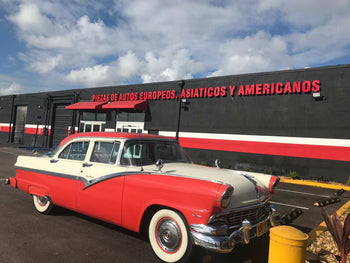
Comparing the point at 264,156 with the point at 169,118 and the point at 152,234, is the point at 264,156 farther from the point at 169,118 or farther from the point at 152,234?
the point at 152,234

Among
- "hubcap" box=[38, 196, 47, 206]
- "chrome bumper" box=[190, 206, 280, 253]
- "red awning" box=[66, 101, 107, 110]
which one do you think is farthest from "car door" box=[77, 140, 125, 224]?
"red awning" box=[66, 101, 107, 110]

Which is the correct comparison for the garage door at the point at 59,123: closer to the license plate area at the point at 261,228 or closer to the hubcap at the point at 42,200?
the hubcap at the point at 42,200

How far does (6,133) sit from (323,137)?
31.5m

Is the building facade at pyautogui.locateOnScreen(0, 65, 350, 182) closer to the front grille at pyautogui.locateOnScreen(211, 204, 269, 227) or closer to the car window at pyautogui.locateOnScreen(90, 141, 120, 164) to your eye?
the front grille at pyautogui.locateOnScreen(211, 204, 269, 227)

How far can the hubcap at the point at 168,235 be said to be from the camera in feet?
10.3

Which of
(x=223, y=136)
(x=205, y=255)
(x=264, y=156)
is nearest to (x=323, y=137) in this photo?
(x=264, y=156)

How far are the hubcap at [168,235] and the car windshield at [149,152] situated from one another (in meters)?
1.00

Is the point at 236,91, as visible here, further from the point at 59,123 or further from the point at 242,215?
the point at 59,123

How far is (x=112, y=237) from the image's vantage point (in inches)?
156

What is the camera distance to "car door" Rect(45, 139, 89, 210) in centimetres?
432

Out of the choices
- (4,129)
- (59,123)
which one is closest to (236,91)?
(59,123)

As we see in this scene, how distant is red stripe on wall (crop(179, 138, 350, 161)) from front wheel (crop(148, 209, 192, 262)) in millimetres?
11167

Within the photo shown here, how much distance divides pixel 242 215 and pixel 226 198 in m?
0.56

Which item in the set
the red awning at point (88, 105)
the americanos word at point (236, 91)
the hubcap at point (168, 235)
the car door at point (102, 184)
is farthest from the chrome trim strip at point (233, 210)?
the red awning at point (88, 105)
